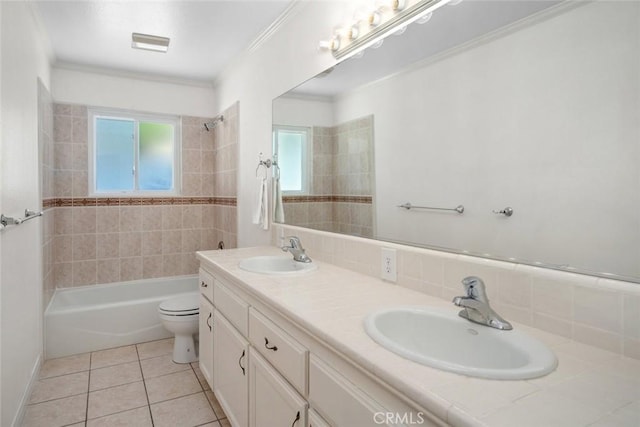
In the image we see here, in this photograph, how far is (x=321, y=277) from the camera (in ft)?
5.47

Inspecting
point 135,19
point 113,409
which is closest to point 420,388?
point 113,409

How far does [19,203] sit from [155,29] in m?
1.51

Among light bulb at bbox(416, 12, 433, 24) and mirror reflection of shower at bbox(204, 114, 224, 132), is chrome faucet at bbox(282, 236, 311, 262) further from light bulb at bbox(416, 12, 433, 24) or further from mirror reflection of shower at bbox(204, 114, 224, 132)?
mirror reflection of shower at bbox(204, 114, 224, 132)

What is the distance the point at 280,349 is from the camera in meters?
1.25

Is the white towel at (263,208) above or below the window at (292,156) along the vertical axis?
below

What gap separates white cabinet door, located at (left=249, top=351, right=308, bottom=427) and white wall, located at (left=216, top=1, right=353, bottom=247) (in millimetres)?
1373

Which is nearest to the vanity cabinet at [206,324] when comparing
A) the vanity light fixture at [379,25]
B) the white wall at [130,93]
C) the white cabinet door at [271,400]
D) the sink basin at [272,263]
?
the sink basin at [272,263]

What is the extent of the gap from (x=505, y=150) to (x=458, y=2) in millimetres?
582

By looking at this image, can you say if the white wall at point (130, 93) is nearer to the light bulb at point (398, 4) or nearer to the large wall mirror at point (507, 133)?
the large wall mirror at point (507, 133)

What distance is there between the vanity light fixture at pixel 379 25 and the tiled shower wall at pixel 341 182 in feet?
1.14

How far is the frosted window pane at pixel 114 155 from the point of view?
3.59 meters

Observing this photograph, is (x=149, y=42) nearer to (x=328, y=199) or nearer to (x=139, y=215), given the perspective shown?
(x=139, y=215)

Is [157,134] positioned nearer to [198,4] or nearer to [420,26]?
[198,4]

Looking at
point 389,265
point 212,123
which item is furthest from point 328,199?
point 212,123
